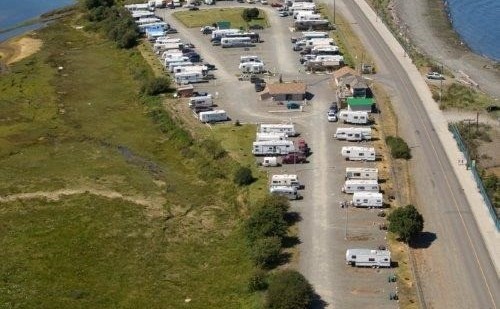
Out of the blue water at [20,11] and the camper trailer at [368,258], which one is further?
the blue water at [20,11]

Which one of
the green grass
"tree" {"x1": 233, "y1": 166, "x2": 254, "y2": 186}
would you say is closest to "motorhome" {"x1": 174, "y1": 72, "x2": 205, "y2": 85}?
the green grass

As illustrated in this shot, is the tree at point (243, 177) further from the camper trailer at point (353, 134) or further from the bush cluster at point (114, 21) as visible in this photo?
the bush cluster at point (114, 21)

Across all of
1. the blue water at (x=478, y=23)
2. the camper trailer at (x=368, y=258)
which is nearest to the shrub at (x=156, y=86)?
the camper trailer at (x=368, y=258)

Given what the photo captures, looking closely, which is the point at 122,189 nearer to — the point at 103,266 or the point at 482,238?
the point at 103,266

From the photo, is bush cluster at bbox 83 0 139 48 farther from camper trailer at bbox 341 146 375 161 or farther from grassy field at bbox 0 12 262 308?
camper trailer at bbox 341 146 375 161

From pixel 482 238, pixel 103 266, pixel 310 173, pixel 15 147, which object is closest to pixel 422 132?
pixel 310 173

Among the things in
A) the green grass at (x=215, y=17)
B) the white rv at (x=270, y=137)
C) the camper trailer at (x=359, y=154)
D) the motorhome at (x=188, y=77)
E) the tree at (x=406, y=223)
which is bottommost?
the green grass at (x=215, y=17)
